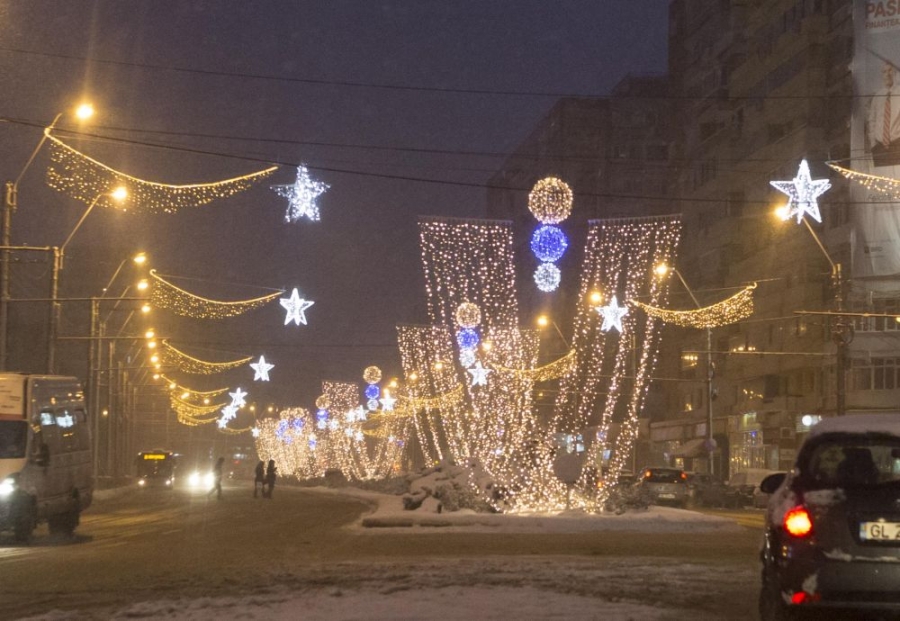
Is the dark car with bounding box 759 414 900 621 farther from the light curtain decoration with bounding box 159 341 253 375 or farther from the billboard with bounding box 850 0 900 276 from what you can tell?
the light curtain decoration with bounding box 159 341 253 375

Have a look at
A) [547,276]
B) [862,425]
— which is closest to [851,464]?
[862,425]

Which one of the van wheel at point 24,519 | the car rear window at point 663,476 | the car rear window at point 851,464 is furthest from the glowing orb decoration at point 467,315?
the car rear window at point 851,464

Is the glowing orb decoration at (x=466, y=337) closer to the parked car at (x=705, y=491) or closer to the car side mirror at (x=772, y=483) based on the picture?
the parked car at (x=705, y=491)

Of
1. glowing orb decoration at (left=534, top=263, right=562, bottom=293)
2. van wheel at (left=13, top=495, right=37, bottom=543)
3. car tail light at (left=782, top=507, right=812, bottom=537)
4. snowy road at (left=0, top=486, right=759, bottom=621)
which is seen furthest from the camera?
glowing orb decoration at (left=534, top=263, right=562, bottom=293)

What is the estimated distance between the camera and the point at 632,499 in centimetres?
3066

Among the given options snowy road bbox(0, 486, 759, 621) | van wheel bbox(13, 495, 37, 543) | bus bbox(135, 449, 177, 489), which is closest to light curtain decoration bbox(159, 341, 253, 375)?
bus bbox(135, 449, 177, 489)

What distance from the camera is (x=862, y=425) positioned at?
975 cm

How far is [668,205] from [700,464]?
25.7m

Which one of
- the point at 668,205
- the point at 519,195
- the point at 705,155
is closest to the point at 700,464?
the point at 705,155

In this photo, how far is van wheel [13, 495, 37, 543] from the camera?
24281mm

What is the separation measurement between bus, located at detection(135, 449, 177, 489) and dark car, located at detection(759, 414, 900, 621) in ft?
271

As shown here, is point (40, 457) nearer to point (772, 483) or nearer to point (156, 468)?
point (772, 483)

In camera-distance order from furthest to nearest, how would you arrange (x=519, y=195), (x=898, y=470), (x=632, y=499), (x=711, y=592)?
(x=519, y=195) < (x=632, y=499) < (x=711, y=592) < (x=898, y=470)

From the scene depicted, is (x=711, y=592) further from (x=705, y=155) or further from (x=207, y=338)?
(x=207, y=338)
